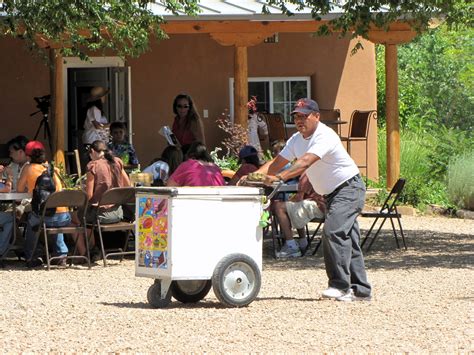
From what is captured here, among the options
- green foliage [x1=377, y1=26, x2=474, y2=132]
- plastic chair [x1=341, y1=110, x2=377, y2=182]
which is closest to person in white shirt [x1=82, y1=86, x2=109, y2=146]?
plastic chair [x1=341, y1=110, x2=377, y2=182]

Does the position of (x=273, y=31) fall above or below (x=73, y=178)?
above

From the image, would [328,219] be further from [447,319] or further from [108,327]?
[108,327]

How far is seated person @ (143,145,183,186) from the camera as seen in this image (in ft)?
45.2

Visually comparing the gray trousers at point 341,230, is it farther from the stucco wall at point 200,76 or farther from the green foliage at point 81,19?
the stucco wall at point 200,76

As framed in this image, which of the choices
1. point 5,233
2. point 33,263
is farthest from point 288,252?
point 5,233

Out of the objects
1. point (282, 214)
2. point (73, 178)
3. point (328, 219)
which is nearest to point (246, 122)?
point (73, 178)

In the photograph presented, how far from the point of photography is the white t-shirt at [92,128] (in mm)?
17531

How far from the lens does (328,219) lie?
8984mm

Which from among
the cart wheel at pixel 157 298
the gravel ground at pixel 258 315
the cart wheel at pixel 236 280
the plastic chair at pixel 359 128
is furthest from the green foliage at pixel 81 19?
the plastic chair at pixel 359 128

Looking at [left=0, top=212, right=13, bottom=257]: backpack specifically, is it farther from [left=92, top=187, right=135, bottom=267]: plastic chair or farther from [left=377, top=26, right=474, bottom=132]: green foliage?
[left=377, top=26, right=474, bottom=132]: green foliage

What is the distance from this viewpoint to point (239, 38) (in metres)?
17.2

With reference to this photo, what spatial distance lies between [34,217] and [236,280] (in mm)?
3680

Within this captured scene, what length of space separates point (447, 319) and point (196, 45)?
11.6 metres

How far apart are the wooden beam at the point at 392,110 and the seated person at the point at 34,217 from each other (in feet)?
23.4
